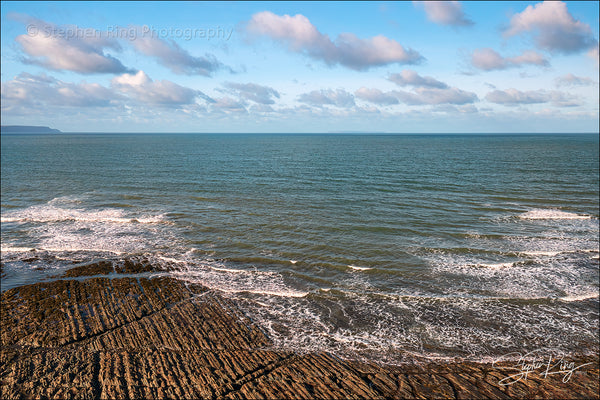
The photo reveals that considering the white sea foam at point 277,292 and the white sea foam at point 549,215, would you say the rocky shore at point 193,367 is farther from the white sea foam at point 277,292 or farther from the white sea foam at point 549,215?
the white sea foam at point 549,215

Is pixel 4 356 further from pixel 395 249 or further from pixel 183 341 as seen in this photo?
pixel 395 249

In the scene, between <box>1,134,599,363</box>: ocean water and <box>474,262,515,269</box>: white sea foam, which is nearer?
<box>1,134,599,363</box>: ocean water

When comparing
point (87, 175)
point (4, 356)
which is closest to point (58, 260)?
point (4, 356)

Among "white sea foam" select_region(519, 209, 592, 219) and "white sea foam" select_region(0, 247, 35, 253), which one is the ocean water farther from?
"white sea foam" select_region(519, 209, 592, 219)

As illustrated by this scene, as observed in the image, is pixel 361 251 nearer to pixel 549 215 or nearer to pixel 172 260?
pixel 172 260

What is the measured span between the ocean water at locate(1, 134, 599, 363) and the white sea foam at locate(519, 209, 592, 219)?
7.4 inches

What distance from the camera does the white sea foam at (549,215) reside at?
96.5 ft

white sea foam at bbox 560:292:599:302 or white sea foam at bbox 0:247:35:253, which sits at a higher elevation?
white sea foam at bbox 0:247:35:253

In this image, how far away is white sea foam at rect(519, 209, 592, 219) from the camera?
29.4 m

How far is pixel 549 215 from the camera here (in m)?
29.9

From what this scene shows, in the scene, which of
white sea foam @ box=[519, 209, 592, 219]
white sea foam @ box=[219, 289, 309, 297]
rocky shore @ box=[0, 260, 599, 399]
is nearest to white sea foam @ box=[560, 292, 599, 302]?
rocky shore @ box=[0, 260, 599, 399]

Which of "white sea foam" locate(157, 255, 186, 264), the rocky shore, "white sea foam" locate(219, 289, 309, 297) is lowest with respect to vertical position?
the rocky shore

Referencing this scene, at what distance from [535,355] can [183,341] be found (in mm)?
13324

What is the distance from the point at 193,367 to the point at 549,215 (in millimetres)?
32274
